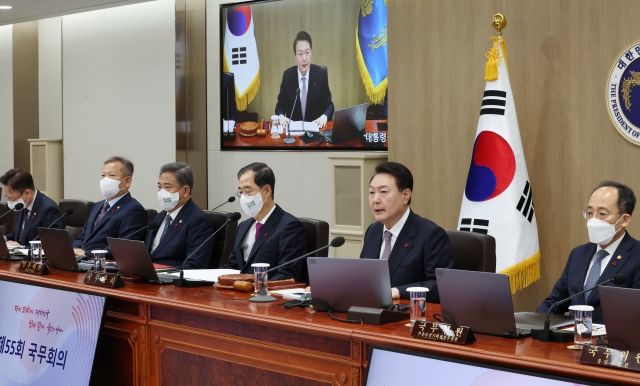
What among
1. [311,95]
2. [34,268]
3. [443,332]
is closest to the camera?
[443,332]

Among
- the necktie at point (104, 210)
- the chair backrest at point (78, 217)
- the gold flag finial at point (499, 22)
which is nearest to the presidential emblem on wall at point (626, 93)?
the gold flag finial at point (499, 22)

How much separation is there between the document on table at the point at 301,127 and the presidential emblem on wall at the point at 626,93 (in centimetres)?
299

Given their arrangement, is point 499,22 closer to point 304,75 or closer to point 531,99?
point 531,99

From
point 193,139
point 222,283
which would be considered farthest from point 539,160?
point 193,139

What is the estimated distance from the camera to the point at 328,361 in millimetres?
2645

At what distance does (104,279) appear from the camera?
3.49m

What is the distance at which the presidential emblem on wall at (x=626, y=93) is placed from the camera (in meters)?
4.16

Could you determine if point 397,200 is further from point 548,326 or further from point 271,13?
point 271,13

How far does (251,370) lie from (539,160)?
2427 mm

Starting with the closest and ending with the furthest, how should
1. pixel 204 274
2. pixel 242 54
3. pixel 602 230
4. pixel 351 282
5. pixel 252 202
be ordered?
pixel 351 282
pixel 602 230
pixel 204 274
pixel 252 202
pixel 242 54

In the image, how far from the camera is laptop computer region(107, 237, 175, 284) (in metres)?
3.50

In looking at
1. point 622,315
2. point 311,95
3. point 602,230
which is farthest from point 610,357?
point 311,95

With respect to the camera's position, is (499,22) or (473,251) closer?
(473,251)

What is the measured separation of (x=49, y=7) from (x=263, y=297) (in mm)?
5730
